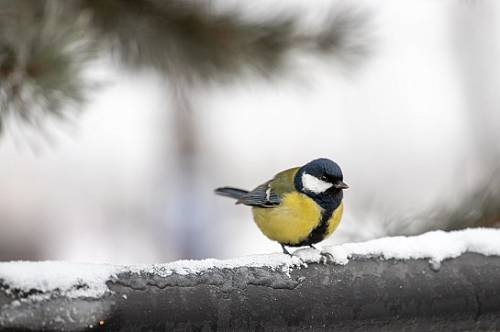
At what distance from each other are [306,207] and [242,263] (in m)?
0.85

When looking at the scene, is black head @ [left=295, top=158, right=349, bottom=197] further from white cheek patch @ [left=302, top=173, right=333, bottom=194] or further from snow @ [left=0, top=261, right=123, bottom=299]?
snow @ [left=0, top=261, right=123, bottom=299]

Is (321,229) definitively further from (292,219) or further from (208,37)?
(208,37)

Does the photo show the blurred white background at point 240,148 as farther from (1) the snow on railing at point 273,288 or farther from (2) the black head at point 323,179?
(1) the snow on railing at point 273,288

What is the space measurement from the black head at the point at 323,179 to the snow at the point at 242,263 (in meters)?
0.59

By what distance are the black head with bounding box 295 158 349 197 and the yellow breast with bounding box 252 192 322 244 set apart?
0.09 feet

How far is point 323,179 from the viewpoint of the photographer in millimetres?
1888

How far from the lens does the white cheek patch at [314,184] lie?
188 cm

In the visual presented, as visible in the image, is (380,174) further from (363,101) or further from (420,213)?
(420,213)

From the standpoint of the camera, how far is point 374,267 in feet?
3.76

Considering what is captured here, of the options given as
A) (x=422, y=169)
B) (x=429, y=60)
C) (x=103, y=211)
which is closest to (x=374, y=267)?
(x=103, y=211)

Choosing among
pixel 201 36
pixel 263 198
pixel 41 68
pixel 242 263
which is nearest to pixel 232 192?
pixel 263 198

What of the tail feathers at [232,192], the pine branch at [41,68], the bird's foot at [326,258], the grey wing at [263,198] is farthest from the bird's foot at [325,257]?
the tail feathers at [232,192]

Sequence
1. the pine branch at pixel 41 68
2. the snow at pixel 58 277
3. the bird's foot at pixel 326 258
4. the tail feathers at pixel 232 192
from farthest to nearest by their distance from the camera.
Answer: the tail feathers at pixel 232 192 → the pine branch at pixel 41 68 → the bird's foot at pixel 326 258 → the snow at pixel 58 277

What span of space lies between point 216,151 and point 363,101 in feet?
3.02
